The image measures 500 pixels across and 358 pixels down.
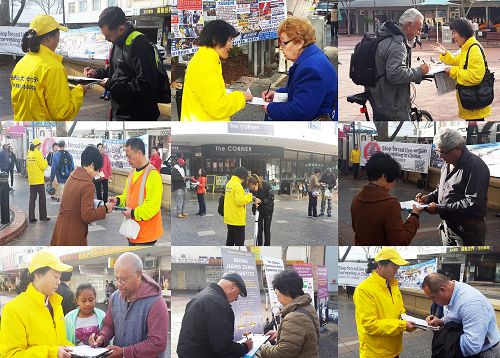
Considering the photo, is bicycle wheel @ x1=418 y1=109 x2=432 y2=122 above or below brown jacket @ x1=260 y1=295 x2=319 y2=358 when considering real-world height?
above

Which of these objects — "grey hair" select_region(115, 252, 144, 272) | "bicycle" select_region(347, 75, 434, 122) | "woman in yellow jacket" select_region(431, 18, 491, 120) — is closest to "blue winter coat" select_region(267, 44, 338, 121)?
"bicycle" select_region(347, 75, 434, 122)

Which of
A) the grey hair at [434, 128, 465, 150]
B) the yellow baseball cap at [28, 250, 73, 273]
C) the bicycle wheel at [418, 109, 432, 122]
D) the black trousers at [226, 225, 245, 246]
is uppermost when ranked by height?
the bicycle wheel at [418, 109, 432, 122]

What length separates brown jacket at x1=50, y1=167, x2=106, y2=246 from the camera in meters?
4.82

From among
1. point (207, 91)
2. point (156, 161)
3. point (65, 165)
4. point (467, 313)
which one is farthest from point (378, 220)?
point (65, 165)

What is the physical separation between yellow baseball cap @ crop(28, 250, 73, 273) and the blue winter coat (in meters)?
1.75

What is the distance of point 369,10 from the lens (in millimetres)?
4543

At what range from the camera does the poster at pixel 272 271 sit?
4.87 m

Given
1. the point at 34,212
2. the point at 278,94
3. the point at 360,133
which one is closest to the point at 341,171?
the point at 360,133

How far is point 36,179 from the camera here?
15.9 ft

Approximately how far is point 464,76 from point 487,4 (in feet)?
1.54

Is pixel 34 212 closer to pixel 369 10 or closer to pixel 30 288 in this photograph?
pixel 30 288

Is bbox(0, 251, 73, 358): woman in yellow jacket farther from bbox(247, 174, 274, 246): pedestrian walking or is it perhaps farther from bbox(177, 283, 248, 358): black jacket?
bbox(247, 174, 274, 246): pedestrian walking

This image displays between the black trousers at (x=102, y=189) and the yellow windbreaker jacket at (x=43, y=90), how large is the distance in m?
0.49

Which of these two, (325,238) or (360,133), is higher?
(360,133)
